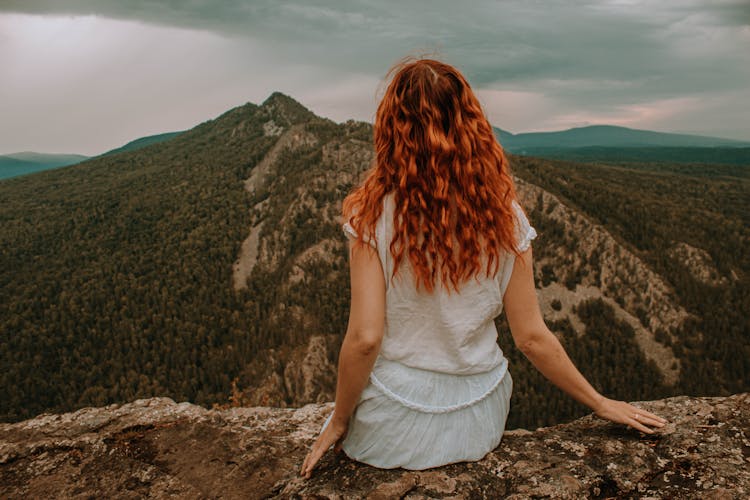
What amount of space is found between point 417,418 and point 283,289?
7384cm

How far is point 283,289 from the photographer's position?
245ft

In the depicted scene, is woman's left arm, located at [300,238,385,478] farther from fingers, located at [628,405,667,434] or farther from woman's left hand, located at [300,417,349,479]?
fingers, located at [628,405,667,434]

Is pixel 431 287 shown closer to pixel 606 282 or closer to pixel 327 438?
pixel 327 438

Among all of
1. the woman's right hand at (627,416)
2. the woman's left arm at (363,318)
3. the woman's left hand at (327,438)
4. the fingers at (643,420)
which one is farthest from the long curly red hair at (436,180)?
the fingers at (643,420)

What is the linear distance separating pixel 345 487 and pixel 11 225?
129884 mm

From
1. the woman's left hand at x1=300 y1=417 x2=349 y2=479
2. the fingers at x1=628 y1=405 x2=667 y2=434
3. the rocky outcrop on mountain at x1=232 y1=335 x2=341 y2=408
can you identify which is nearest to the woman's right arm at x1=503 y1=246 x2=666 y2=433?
the fingers at x1=628 y1=405 x2=667 y2=434

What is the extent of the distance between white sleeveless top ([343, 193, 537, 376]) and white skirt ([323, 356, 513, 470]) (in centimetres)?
9

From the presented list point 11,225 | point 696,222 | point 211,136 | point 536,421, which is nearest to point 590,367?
point 536,421

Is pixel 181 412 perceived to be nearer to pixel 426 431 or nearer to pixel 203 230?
pixel 426 431

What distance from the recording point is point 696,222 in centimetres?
8931

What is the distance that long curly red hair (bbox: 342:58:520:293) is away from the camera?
8.59 feet

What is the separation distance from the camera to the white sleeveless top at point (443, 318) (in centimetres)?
293

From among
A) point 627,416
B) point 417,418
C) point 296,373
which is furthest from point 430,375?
point 296,373

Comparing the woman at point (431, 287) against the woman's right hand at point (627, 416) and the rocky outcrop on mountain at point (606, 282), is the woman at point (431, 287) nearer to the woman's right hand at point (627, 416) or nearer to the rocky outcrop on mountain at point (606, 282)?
the woman's right hand at point (627, 416)
